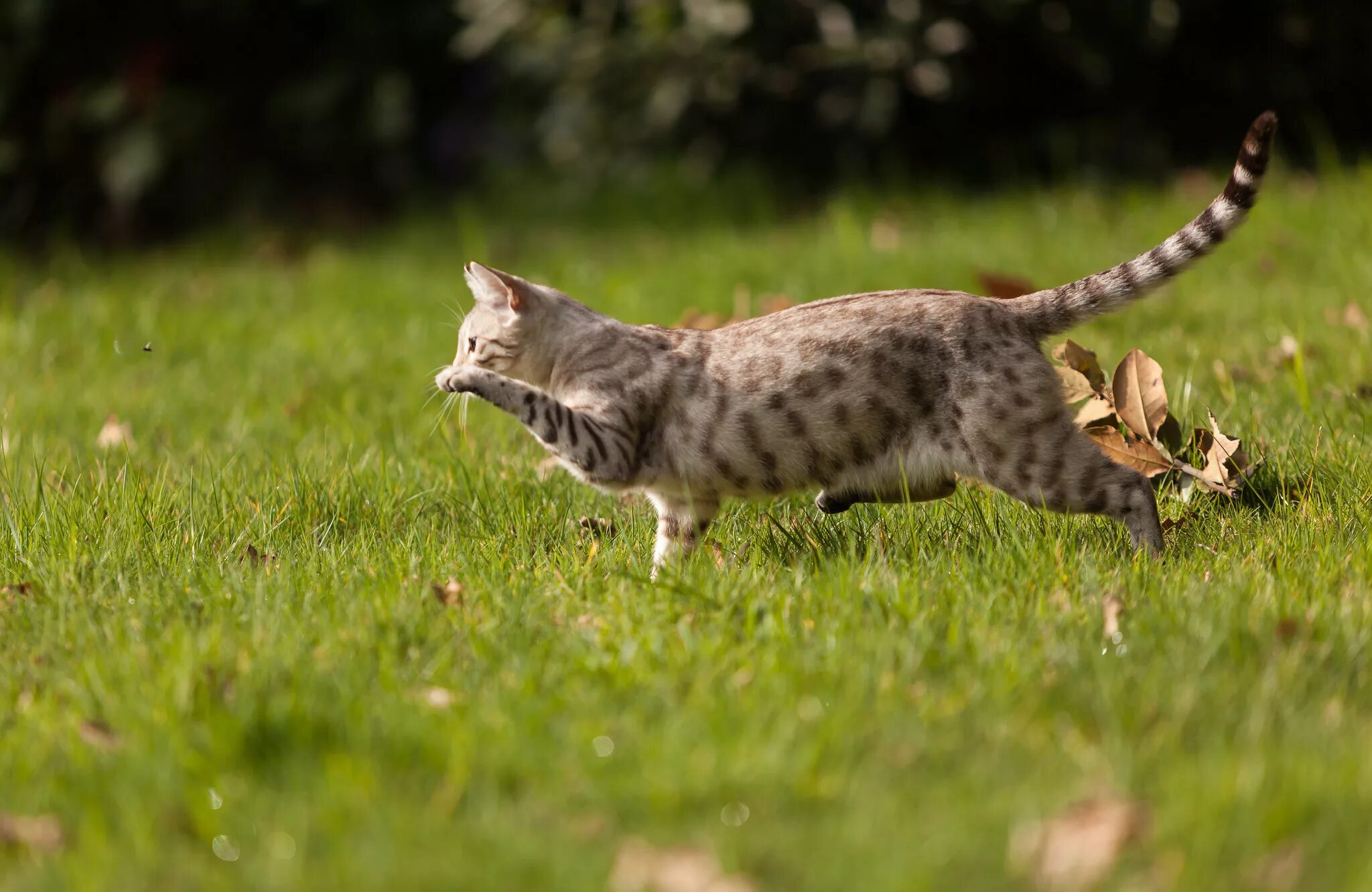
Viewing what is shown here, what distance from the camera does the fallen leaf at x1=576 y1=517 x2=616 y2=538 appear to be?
450cm

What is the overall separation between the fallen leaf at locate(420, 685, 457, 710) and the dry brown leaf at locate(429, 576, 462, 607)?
0.47 metres

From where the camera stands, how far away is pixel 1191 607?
345 cm

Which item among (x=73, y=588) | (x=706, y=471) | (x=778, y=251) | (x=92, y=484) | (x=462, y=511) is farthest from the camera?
(x=778, y=251)

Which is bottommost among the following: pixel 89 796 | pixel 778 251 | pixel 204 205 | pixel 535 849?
pixel 204 205

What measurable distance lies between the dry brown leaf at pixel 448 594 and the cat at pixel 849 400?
0.57m

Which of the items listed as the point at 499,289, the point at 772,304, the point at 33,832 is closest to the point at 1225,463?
the point at 499,289

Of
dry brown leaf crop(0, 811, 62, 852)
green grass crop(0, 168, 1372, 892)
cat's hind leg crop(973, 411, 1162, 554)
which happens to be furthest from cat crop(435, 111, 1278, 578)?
dry brown leaf crop(0, 811, 62, 852)

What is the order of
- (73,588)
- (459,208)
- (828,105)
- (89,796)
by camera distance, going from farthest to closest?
(459,208) → (828,105) → (73,588) → (89,796)

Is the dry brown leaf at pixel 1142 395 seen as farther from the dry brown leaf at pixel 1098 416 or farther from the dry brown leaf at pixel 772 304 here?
the dry brown leaf at pixel 772 304

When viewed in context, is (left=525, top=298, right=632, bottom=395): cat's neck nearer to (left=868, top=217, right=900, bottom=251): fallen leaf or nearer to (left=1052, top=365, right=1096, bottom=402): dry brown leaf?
(left=1052, top=365, right=1096, bottom=402): dry brown leaf

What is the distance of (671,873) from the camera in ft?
8.12

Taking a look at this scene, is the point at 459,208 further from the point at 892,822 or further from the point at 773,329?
the point at 892,822

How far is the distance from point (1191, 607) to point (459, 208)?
8.44m

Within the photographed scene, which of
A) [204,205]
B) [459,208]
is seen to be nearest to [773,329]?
[459,208]
